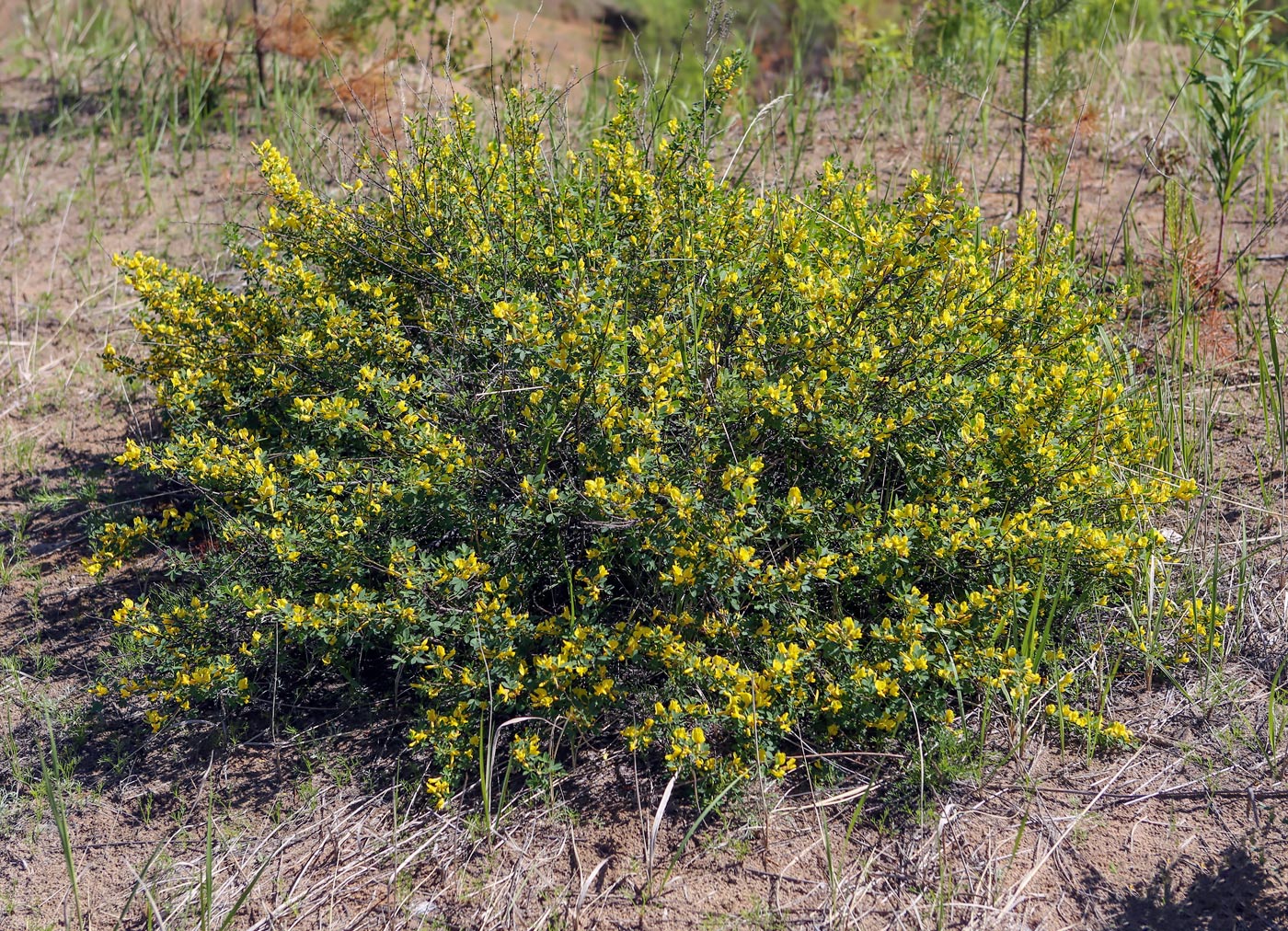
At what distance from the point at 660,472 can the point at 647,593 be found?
37 cm

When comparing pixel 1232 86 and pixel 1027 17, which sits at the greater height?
pixel 1027 17

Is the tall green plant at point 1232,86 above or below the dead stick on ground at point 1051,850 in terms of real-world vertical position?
above

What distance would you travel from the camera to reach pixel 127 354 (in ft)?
15.3

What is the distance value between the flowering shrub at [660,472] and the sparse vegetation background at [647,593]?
2 centimetres

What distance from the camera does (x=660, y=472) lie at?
2.67m

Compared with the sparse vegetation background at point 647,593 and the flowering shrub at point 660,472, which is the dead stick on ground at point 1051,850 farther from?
the flowering shrub at point 660,472

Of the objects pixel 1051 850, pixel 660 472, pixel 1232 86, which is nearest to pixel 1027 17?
pixel 1232 86

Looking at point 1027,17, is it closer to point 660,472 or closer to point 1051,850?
point 660,472

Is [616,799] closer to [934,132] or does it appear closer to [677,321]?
[677,321]

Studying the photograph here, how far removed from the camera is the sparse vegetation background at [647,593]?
103 inches

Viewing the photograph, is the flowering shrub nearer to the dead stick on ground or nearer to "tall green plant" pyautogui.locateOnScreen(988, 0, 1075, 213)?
the dead stick on ground

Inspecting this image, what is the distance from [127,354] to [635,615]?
9.21 feet

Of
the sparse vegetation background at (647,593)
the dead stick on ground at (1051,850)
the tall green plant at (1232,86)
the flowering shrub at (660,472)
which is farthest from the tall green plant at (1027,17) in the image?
the dead stick on ground at (1051,850)

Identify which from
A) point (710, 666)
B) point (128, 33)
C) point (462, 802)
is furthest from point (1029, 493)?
point (128, 33)
